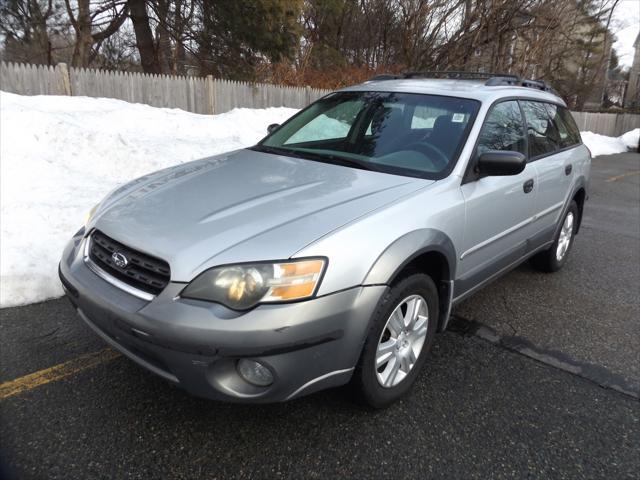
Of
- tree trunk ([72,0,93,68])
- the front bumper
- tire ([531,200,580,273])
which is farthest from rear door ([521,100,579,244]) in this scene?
tree trunk ([72,0,93,68])

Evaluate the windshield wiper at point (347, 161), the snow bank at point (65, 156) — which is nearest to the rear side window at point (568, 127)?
the snow bank at point (65, 156)

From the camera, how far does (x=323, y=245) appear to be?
2.02m

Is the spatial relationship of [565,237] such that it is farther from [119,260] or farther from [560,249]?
[119,260]

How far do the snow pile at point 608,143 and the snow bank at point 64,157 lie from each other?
14.4 m

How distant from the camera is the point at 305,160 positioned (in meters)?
3.15

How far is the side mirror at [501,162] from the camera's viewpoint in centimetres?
274

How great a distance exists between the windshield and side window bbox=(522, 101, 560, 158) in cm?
84

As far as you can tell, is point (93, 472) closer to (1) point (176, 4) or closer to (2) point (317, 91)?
(2) point (317, 91)

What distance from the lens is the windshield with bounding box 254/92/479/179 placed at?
2.95 metres

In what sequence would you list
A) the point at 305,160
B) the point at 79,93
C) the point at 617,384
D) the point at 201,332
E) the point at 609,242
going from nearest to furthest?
the point at 201,332 → the point at 617,384 → the point at 305,160 → the point at 609,242 → the point at 79,93

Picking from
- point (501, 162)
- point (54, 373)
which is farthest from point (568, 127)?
point (54, 373)

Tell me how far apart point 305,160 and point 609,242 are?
4.69 meters

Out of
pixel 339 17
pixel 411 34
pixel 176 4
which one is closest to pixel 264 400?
pixel 176 4

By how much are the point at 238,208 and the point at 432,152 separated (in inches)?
52.0
